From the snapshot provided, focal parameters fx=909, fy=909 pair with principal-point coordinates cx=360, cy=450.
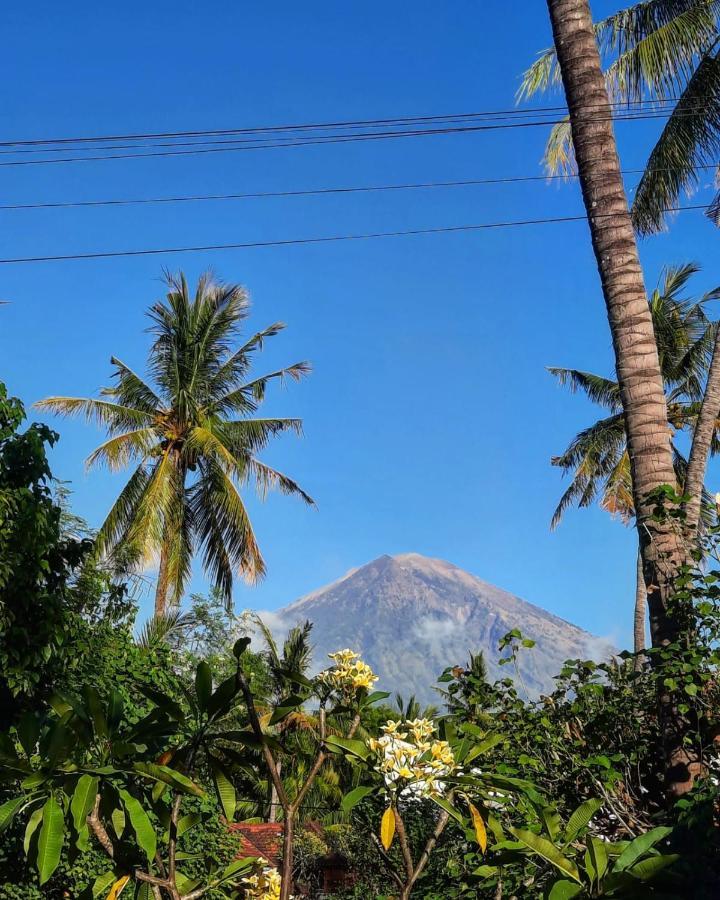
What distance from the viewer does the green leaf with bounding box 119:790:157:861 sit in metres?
1.98

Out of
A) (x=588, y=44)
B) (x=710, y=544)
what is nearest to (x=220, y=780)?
(x=710, y=544)

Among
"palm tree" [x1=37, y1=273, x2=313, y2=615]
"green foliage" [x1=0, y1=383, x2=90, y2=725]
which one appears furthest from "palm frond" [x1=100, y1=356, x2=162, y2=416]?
"green foliage" [x1=0, y1=383, x2=90, y2=725]

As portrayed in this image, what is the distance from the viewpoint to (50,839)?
76.5 inches

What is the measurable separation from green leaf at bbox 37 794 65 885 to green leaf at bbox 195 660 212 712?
1.32 feet

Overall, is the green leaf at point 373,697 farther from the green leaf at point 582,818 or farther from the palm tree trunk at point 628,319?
the palm tree trunk at point 628,319

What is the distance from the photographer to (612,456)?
24422mm

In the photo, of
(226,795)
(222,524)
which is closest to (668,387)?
(222,524)

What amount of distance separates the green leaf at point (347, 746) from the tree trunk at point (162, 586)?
16128mm

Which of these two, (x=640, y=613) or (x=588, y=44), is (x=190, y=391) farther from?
(x=588, y=44)

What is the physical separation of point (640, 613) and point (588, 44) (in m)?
17.2

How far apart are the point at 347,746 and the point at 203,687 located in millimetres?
416

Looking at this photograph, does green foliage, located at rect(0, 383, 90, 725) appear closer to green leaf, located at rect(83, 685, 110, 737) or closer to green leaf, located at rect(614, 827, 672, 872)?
green leaf, located at rect(83, 685, 110, 737)

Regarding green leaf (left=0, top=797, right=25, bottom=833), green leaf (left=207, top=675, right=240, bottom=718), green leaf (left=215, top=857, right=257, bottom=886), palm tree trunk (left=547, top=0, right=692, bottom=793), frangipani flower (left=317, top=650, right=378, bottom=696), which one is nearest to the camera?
green leaf (left=0, top=797, right=25, bottom=833)

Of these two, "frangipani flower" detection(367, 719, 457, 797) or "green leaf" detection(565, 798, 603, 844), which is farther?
"green leaf" detection(565, 798, 603, 844)
